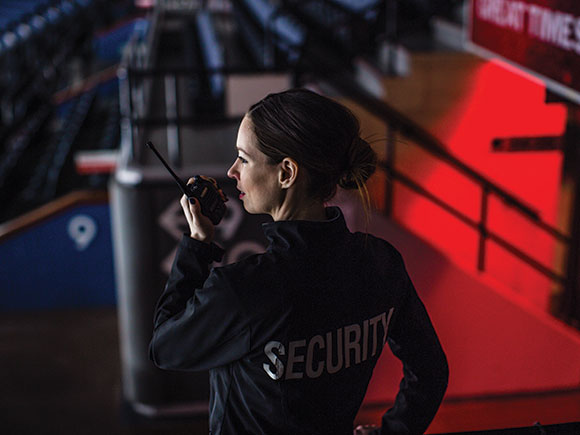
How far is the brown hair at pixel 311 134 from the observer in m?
1.26

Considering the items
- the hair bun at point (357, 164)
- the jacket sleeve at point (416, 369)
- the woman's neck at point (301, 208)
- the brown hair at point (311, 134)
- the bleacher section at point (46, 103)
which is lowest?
the bleacher section at point (46, 103)

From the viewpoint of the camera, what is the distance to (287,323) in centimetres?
125

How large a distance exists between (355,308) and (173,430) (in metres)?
3.59

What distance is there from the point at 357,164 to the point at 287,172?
0.49ft

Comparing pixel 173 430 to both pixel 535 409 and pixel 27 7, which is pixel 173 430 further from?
pixel 27 7

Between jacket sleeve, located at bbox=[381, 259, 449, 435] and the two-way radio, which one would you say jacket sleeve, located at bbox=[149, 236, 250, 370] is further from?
jacket sleeve, located at bbox=[381, 259, 449, 435]

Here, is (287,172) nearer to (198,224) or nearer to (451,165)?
(198,224)

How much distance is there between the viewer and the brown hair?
49.6 inches

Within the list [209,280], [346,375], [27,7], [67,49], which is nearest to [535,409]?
[346,375]

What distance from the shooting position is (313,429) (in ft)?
4.45

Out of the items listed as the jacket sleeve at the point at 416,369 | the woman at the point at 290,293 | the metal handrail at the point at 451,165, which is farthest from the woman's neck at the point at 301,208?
the metal handrail at the point at 451,165

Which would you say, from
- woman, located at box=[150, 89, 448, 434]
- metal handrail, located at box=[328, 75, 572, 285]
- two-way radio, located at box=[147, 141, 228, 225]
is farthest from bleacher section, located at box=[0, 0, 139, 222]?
woman, located at box=[150, 89, 448, 434]

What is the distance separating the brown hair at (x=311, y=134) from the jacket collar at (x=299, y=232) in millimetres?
66

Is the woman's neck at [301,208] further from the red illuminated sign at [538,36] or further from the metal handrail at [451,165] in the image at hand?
the metal handrail at [451,165]
